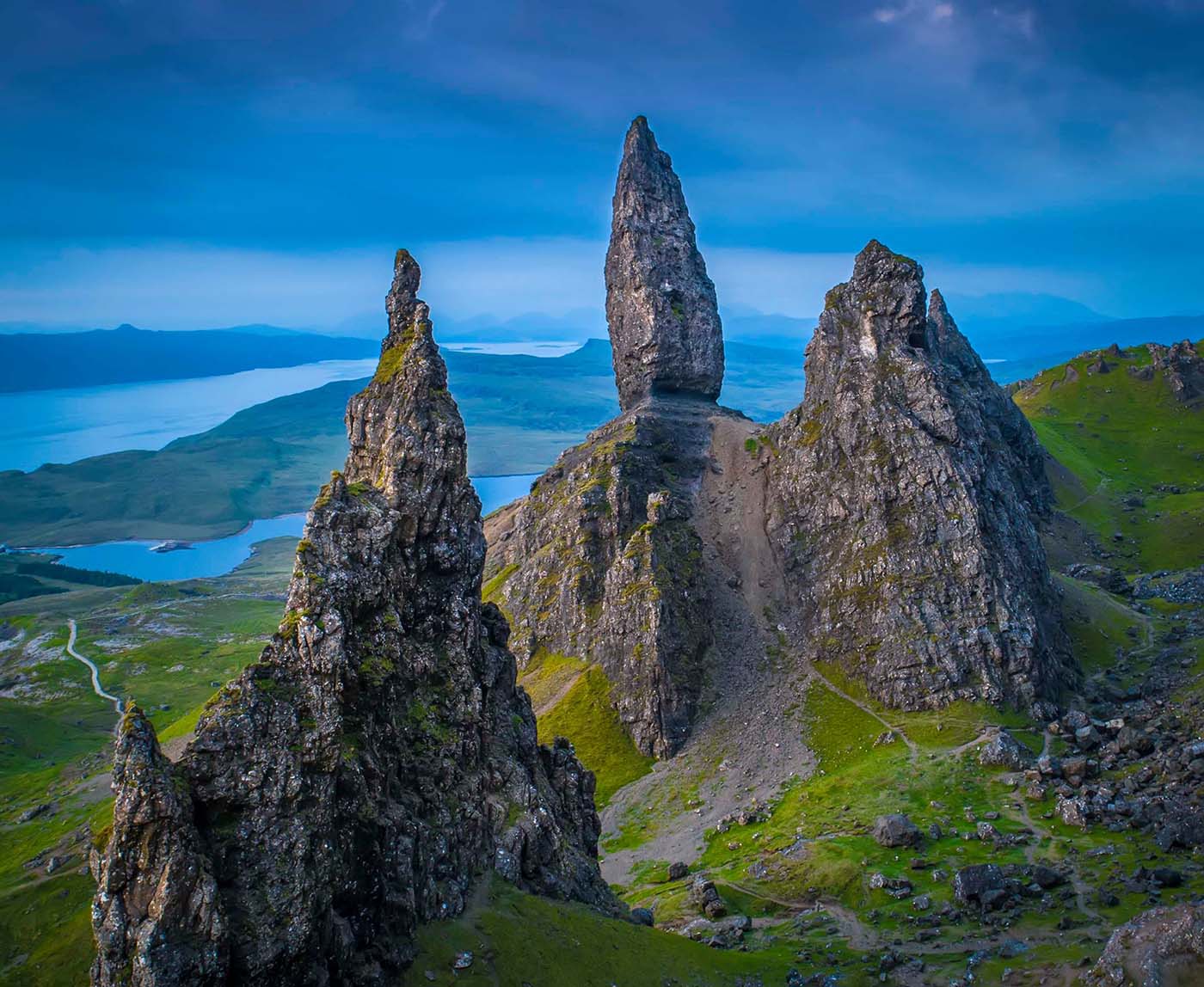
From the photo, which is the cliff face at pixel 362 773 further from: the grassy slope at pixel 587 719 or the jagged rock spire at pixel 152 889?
the grassy slope at pixel 587 719

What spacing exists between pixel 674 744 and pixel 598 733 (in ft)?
42.3

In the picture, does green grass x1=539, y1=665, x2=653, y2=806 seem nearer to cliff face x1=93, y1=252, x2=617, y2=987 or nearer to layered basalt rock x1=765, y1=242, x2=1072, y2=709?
layered basalt rock x1=765, y1=242, x2=1072, y2=709

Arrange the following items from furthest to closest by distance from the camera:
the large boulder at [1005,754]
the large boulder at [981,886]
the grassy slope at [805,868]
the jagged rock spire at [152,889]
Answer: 1. the large boulder at [1005,754]
2. the large boulder at [981,886]
3. the grassy slope at [805,868]
4. the jagged rock spire at [152,889]

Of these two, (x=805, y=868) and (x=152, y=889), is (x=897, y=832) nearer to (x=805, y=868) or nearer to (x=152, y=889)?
(x=805, y=868)

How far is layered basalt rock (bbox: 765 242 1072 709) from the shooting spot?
139500 millimetres

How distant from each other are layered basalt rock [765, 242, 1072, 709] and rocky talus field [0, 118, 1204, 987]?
0.61 m

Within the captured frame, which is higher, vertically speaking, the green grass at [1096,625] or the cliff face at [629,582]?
the cliff face at [629,582]

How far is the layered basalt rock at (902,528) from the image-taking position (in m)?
140

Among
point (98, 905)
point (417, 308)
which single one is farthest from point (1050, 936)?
point (417, 308)

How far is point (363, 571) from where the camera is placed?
214 ft

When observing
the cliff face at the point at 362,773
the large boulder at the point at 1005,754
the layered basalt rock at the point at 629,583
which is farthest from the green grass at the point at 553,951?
the layered basalt rock at the point at 629,583

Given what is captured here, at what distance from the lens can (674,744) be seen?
14525 centimetres

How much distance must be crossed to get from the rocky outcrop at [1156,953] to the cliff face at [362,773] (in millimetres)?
35678

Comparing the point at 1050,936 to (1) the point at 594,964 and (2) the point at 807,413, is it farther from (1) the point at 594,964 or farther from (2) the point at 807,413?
(2) the point at 807,413
